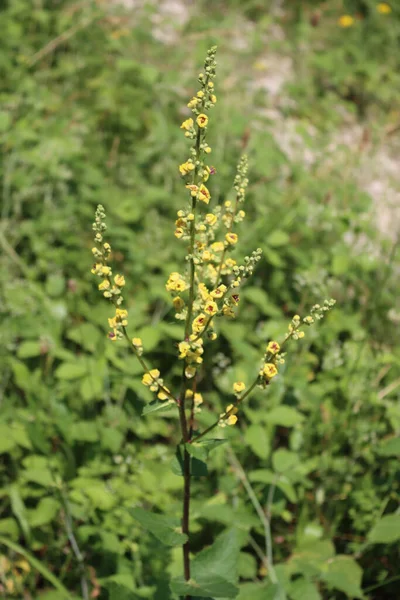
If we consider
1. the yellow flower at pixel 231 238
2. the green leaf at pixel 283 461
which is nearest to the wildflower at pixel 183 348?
the yellow flower at pixel 231 238

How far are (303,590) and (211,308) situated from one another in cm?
110

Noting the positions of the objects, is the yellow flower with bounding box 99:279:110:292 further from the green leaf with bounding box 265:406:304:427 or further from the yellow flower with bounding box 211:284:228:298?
the green leaf with bounding box 265:406:304:427

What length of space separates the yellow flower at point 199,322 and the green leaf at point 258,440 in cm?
99

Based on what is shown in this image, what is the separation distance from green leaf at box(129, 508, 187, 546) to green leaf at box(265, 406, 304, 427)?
0.86 meters

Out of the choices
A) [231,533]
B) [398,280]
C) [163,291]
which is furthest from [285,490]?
[398,280]

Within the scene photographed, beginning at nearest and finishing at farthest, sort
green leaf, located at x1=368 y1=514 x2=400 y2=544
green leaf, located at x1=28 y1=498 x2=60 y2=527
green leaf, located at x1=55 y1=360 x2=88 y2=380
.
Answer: green leaf, located at x1=368 y1=514 x2=400 y2=544 < green leaf, located at x1=28 y1=498 x2=60 y2=527 < green leaf, located at x1=55 y1=360 x2=88 y2=380

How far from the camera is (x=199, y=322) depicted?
1.37m

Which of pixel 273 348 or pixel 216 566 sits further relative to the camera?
pixel 216 566

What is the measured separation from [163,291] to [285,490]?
42.5 inches

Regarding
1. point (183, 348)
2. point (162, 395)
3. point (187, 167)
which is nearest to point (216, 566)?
point (162, 395)

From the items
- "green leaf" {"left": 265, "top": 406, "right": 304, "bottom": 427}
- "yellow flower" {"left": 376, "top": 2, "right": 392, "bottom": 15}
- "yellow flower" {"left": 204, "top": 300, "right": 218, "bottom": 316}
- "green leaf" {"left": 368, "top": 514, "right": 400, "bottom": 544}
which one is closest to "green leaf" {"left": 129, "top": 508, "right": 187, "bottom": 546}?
"yellow flower" {"left": 204, "top": 300, "right": 218, "bottom": 316}

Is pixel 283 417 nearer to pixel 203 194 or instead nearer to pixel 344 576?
pixel 344 576

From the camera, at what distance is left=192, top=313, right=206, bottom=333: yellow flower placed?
1362mm

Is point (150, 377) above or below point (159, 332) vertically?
below
